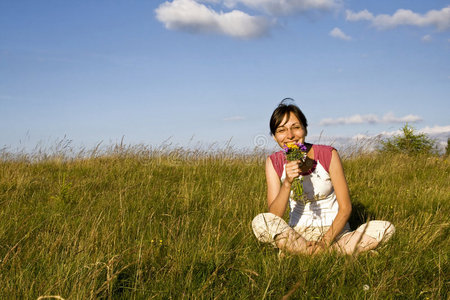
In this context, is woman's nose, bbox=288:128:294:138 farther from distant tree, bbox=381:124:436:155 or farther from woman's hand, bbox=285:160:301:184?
distant tree, bbox=381:124:436:155

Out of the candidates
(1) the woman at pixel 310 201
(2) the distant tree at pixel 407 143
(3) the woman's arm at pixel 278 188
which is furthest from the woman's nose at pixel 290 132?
(2) the distant tree at pixel 407 143

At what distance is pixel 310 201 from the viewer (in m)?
3.32

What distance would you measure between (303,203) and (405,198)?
7.95ft

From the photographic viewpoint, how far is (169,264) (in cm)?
254

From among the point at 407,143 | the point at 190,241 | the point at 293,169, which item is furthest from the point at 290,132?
the point at 407,143

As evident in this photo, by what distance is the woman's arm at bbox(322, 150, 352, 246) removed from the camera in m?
3.03

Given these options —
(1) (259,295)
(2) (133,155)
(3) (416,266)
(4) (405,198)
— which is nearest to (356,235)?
(3) (416,266)

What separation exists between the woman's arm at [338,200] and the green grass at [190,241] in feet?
0.98

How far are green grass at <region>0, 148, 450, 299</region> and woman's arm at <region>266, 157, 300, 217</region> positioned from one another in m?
0.34

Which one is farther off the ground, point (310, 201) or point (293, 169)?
point (293, 169)

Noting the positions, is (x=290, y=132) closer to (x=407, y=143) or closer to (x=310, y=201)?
(x=310, y=201)

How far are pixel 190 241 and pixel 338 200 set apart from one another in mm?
1250

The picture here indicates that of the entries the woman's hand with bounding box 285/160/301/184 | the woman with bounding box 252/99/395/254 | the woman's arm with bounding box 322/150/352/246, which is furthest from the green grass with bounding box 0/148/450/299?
the woman's hand with bounding box 285/160/301/184

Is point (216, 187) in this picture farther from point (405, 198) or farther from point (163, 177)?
point (405, 198)
